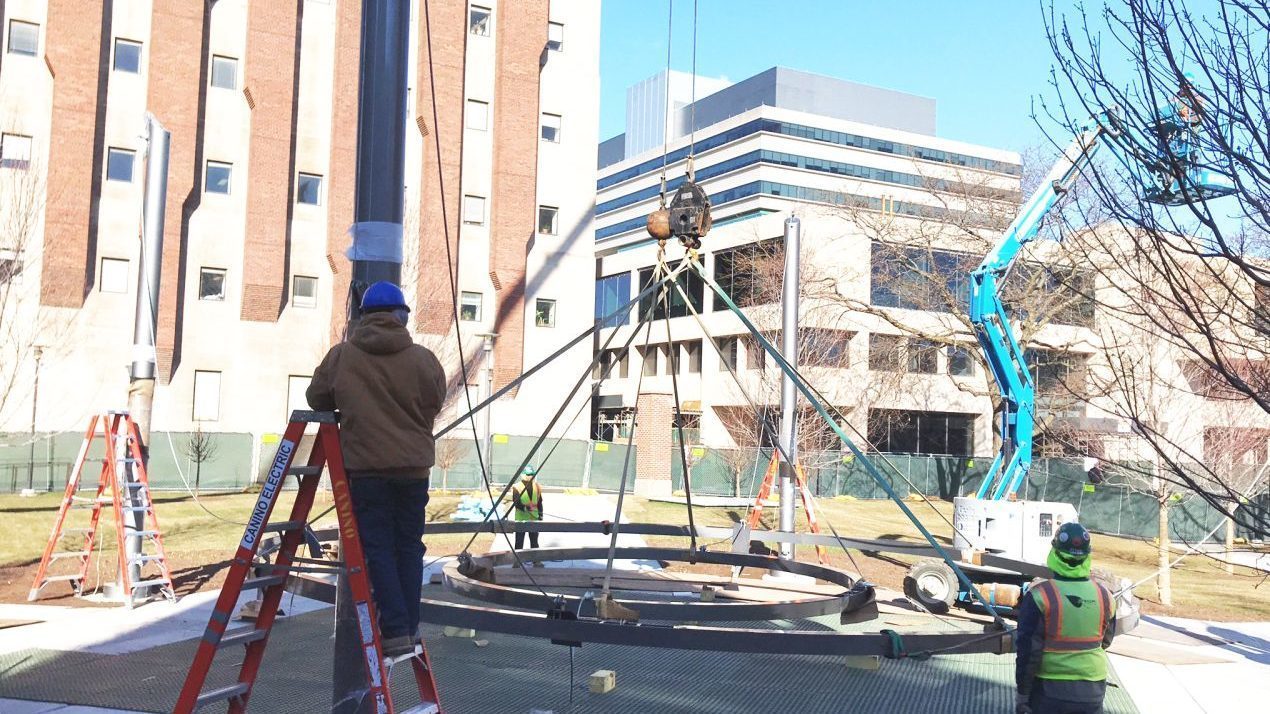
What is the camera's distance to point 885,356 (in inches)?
1453

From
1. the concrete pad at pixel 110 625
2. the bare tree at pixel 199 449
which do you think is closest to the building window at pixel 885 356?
the bare tree at pixel 199 449

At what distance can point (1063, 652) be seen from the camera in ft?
20.0

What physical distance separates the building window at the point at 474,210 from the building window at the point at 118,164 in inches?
447

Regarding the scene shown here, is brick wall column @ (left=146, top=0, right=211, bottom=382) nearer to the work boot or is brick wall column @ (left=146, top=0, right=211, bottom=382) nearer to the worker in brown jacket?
the worker in brown jacket

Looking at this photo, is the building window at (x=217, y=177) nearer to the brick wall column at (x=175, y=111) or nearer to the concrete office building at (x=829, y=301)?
the brick wall column at (x=175, y=111)

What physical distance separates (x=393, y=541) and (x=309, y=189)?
34.6 m

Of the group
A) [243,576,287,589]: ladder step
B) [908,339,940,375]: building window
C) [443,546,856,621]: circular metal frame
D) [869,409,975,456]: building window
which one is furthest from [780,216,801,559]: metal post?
[869,409,975,456]: building window

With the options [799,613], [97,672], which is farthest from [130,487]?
[799,613]

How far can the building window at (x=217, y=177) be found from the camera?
36125 millimetres

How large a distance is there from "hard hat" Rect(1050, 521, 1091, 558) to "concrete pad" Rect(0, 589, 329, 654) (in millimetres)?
6462

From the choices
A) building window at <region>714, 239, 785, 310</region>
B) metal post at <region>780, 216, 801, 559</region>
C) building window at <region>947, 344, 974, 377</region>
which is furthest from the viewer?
building window at <region>947, 344, 974, 377</region>

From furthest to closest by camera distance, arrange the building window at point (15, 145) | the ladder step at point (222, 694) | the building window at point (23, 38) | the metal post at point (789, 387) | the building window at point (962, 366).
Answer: the building window at point (962, 366) < the building window at point (23, 38) < the building window at point (15, 145) < the metal post at point (789, 387) < the ladder step at point (222, 694)

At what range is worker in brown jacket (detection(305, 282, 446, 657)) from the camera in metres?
5.37

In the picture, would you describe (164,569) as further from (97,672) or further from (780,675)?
(780,675)
